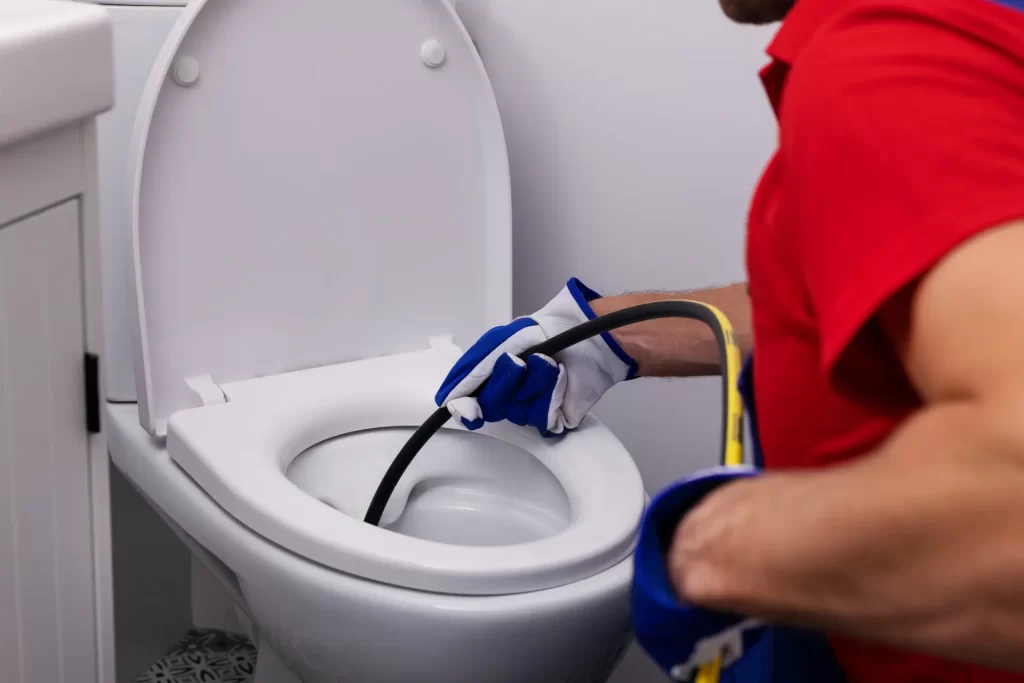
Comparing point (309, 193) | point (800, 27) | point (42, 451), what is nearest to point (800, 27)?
point (800, 27)

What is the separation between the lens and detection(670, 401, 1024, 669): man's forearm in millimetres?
311

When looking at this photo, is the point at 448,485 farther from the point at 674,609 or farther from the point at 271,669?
the point at 674,609

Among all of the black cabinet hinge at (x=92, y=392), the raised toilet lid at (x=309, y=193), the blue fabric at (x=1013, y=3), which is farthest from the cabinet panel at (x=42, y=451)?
the blue fabric at (x=1013, y=3)

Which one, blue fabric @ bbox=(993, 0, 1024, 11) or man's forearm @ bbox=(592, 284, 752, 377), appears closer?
blue fabric @ bbox=(993, 0, 1024, 11)

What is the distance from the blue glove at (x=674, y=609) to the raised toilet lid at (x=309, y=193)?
0.72 m

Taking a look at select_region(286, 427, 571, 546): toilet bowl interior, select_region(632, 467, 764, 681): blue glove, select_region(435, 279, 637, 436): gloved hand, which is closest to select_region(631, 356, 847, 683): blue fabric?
select_region(632, 467, 764, 681): blue glove

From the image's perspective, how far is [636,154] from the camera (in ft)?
4.26

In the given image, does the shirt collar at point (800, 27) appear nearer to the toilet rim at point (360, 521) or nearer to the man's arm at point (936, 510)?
the man's arm at point (936, 510)

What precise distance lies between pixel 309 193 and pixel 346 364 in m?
0.19

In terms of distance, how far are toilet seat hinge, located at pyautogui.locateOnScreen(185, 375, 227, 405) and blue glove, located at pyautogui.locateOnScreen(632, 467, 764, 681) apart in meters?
0.73

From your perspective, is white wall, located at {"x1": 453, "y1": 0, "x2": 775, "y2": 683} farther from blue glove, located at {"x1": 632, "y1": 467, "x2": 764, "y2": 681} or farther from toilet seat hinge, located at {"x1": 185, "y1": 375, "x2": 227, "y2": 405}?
blue glove, located at {"x1": 632, "y1": 467, "x2": 764, "y2": 681}

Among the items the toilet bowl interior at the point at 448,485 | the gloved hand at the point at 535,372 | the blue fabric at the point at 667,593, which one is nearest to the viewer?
the blue fabric at the point at 667,593

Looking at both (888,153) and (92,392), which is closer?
(888,153)

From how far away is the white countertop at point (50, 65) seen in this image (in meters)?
0.61
